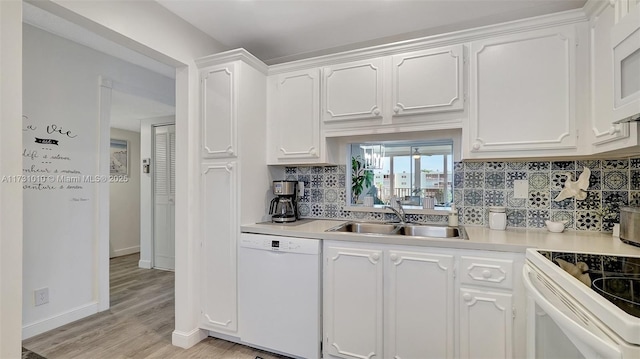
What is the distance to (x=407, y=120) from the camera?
211cm

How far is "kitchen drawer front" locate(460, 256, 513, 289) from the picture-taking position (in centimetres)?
156

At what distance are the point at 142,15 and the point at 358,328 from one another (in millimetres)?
2439

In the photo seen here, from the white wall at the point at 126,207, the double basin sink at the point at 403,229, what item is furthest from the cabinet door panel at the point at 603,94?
the white wall at the point at 126,207

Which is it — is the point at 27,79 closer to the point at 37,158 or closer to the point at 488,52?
the point at 37,158

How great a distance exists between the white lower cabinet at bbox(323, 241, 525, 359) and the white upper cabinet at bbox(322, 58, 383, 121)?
0.98 metres

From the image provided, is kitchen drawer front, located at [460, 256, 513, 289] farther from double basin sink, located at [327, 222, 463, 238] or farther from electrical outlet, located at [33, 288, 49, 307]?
electrical outlet, located at [33, 288, 49, 307]

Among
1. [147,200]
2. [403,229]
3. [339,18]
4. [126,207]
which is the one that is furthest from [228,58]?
[126,207]

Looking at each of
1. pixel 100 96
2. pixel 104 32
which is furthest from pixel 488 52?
pixel 100 96

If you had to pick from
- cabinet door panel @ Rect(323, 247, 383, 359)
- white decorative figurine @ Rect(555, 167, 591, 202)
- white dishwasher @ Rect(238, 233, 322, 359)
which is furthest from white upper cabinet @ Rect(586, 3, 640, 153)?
white dishwasher @ Rect(238, 233, 322, 359)

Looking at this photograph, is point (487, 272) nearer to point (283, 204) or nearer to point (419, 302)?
point (419, 302)

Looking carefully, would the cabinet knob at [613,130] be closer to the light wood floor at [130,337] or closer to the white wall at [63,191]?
the light wood floor at [130,337]

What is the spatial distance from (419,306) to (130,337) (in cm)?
226

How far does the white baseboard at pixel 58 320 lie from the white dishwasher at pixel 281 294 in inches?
67.7

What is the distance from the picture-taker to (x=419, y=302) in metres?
1.73
